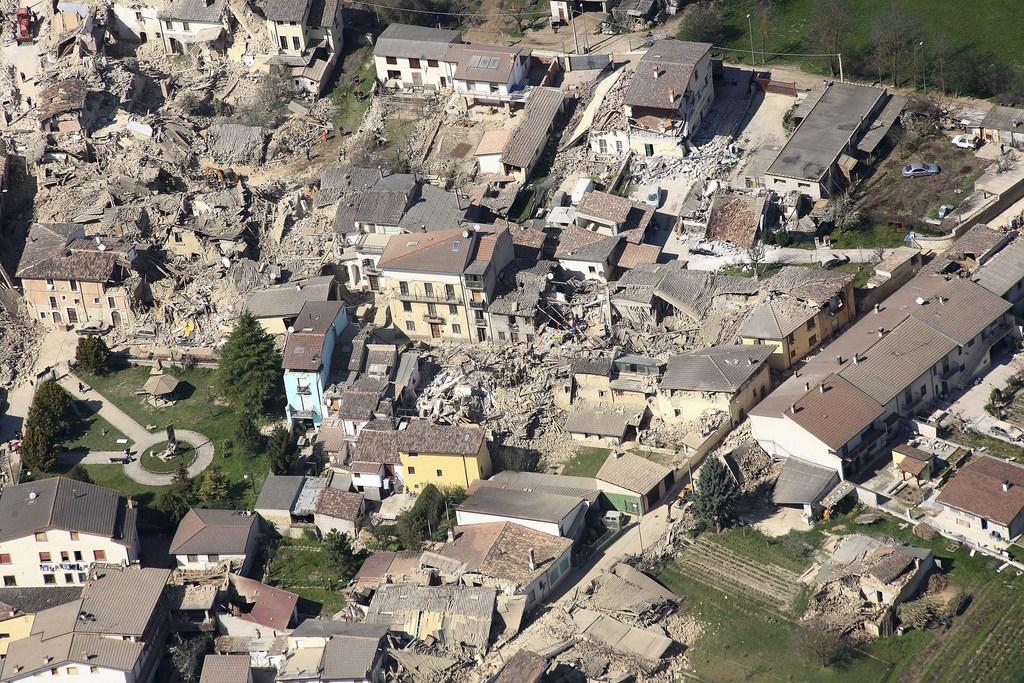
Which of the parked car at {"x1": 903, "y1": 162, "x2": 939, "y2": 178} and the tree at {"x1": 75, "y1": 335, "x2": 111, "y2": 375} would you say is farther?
the tree at {"x1": 75, "y1": 335, "x2": 111, "y2": 375}

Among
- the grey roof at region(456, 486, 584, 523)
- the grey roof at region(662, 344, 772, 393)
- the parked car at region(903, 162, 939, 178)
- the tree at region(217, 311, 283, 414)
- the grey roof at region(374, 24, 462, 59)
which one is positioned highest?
the parked car at region(903, 162, 939, 178)

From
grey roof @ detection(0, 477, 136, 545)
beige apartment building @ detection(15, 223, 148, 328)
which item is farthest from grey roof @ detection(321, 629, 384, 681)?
beige apartment building @ detection(15, 223, 148, 328)

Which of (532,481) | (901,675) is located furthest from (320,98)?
(901,675)

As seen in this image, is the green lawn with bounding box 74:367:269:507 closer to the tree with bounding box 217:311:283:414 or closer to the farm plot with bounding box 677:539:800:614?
the tree with bounding box 217:311:283:414

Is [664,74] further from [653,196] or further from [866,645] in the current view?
[866,645]

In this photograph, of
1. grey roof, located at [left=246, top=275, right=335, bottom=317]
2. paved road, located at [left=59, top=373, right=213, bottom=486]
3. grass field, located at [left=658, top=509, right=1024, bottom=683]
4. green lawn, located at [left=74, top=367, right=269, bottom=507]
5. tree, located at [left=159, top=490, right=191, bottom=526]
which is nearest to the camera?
grass field, located at [left=658, top=509, right=1024, bottom=683]

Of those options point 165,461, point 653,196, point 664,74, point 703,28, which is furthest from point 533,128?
point 165,461

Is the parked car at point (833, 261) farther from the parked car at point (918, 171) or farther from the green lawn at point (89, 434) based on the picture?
the green lawn at point (89, 434)

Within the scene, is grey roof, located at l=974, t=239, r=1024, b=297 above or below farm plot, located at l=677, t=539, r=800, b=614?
above
